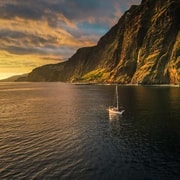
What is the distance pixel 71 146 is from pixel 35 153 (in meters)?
7.75

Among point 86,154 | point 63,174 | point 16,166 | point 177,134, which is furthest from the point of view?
point 177,134

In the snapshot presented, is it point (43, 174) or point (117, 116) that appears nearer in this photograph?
point (43, 174)

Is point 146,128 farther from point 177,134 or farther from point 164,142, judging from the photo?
point 164,142

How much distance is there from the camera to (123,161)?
41.2 m

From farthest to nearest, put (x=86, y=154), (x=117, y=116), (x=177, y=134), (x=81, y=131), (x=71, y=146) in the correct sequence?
(x=117, y=116) → (x=81, y=131) → (x=177, y=134) → (x=71, y=146) → (x=86, y=154)

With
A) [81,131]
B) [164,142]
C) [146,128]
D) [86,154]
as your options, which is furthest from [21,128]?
[164,142]

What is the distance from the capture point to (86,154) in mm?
45156

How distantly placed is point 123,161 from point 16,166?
666 inches

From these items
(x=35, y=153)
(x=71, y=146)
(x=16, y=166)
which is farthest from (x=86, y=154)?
(x=16, y=166)

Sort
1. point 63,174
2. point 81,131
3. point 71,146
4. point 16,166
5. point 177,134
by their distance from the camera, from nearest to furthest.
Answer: point 63,174
point 16,166
point 71,146
point 177,134
point 81,131

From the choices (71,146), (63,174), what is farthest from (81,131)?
(63,174)

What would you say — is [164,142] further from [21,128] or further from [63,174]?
[21,128]

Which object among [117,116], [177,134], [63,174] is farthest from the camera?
[117,116]

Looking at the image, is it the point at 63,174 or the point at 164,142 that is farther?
the point at 164,142
